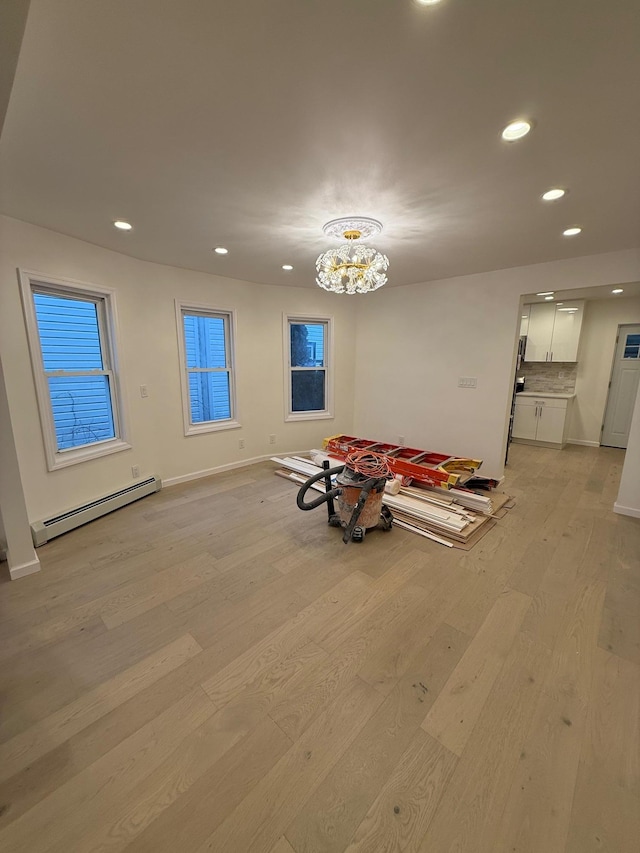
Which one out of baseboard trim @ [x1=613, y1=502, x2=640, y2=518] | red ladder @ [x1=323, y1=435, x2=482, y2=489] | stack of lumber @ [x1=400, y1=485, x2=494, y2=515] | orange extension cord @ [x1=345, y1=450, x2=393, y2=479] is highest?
orange extension cord @ [x1=345, y1=450, x2=393, y2=479]

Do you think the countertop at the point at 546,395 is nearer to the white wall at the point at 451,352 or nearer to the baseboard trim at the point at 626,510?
the white wall at the point at 451,352

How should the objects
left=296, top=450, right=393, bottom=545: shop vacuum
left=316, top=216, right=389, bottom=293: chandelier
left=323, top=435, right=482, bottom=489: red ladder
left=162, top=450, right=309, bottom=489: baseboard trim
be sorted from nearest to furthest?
left=316, top=216, right=389, bottom=293: chandelier, left=296, top=450, right=393, bottom=545: shop vacuum, left=323, top=435, right=482, bottom=489: red ladder, left=162, top=450, right=309, bottom=489: baseboard trim

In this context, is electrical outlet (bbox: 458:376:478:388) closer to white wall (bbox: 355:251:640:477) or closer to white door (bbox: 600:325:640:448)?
white wall (bbox: 355:251:640:477)

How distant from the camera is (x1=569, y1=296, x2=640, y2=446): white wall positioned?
5.23 metres

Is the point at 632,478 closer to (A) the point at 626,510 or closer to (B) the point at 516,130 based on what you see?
(A) the point at 626,510

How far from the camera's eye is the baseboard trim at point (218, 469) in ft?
13.1

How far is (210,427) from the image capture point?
429cm

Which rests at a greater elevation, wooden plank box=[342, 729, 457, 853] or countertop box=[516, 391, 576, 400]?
countertop box=[516, 391, 576, 400]

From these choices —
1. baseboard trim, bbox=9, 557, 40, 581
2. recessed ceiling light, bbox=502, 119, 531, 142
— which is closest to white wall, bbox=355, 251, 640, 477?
recessed ceiling light, bbox=502, 119, 531, 142

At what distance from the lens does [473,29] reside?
1040mm

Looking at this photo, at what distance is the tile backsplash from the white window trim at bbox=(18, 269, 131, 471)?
6519 millimetres

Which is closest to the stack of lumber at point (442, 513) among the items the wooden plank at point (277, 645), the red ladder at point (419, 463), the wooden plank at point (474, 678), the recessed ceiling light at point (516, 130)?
the red ladder at point (419, 463)

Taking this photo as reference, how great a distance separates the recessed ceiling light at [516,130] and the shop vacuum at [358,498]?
2199mm

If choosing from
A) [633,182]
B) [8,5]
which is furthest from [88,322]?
[633,182]
